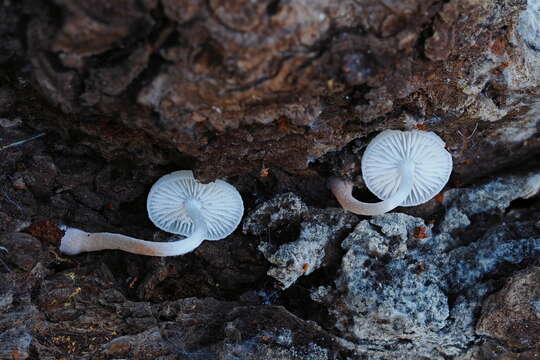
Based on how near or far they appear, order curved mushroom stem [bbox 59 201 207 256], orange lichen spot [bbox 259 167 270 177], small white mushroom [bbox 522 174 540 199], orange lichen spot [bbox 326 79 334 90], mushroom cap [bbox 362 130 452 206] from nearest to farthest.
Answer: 1. orange lichen spot [bbox 326 79 334 90]
2. curved mushroom stem [bbox 59 201 207 256]
3. orange lichen spot [bbox 259 167 270 177]
4. mushroom cap [bbox 362 130 452 206]
5. small white mushroom [bbox 522 174 540 199]

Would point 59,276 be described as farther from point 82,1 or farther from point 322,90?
point 322,90

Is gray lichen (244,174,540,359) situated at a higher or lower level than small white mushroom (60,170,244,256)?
higher

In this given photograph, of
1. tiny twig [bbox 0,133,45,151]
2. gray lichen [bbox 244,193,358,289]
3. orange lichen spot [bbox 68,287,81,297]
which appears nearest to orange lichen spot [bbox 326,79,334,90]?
gray lichen [bbox 244,193,358,289]

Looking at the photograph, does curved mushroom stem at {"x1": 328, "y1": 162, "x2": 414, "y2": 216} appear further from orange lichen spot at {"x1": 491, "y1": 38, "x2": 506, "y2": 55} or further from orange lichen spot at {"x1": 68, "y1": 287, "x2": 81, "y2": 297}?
orange lichen spot at {"x1": 68, "y1": 287, "x2": 81, "y2": 297}

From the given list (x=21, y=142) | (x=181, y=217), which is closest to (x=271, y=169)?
(x=181, y=217)

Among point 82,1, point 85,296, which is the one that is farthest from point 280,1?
point 85,296

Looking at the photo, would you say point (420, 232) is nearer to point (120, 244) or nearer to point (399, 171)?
point (399, 171)
